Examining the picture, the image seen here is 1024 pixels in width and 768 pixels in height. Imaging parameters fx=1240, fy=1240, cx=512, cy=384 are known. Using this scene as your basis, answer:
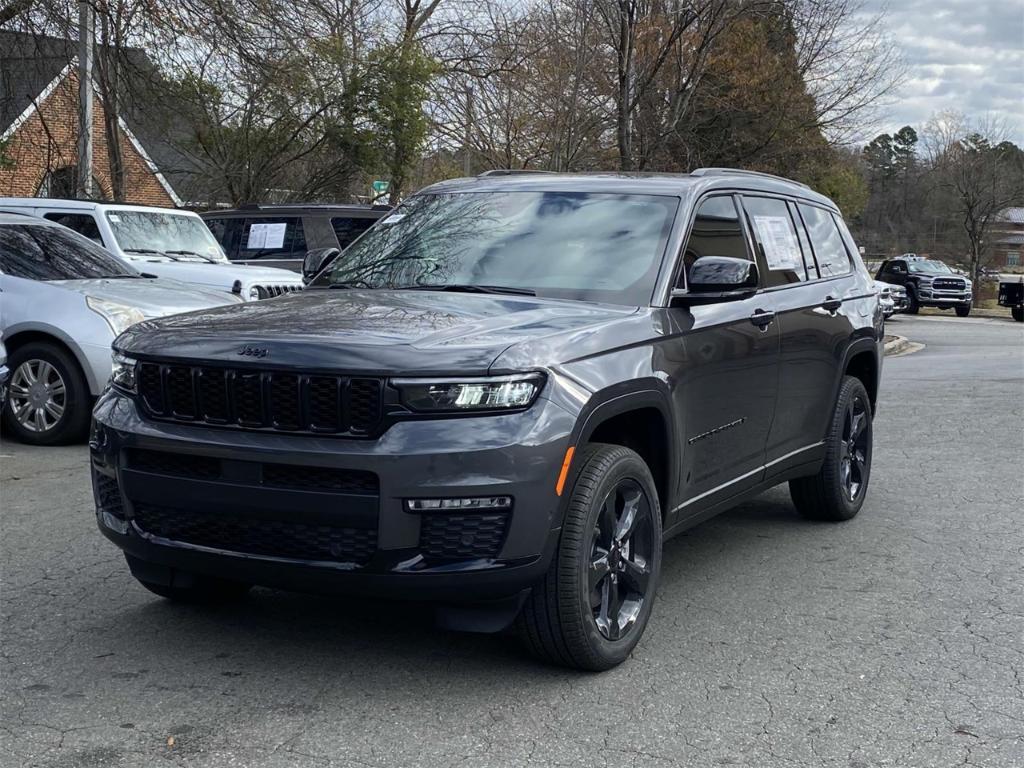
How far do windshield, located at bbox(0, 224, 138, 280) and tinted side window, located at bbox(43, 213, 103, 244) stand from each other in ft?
7.25

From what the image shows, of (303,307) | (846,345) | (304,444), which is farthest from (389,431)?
(846,345)

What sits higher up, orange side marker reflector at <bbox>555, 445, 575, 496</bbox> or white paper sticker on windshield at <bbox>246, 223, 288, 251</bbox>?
white paper sticker on windshield at <bbox>246, 223, 288, 251</bbox>

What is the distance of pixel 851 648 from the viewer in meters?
4.82

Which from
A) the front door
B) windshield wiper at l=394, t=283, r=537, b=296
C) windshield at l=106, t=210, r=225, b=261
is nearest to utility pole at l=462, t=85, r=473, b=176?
windshield at l=106, t=210, r=225, b=261

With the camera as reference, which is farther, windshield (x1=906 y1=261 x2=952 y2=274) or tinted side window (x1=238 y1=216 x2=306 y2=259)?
windshield (x1=906 y1=261 x2=952 y2=274)

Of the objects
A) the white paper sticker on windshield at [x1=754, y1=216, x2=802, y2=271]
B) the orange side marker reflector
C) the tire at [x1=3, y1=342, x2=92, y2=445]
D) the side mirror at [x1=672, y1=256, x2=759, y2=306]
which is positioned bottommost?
the tire at [x1=3, y1=342, x2=92, y2=445]

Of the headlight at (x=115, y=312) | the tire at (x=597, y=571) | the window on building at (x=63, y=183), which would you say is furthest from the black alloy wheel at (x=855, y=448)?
the window on building at (x=63, y=183)

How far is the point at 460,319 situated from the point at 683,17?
17486 mm

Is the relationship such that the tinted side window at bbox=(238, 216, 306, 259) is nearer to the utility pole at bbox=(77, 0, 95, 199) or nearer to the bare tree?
the utility pole at bbox=(77, 0, 95, 199)

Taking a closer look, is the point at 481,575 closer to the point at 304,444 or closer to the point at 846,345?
the point at 304,444

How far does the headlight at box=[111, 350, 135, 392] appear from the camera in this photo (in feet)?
14.6

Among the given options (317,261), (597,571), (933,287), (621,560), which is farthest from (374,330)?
(933,287)

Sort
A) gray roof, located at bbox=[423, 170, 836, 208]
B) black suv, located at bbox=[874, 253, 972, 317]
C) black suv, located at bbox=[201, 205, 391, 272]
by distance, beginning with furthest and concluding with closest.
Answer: black suv, located at bbox=[874, 253, 972, 317] → black suv, located at bbox=[201, 205, 391, 272] → gray roof, located at bbox=[423, 170, 836, 208]

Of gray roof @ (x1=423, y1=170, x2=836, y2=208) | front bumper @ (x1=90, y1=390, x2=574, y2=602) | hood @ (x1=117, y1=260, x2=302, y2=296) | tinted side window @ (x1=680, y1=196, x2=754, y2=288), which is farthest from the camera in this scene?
hood @ (x1=117, y1=260, x2=302, y2=296)
